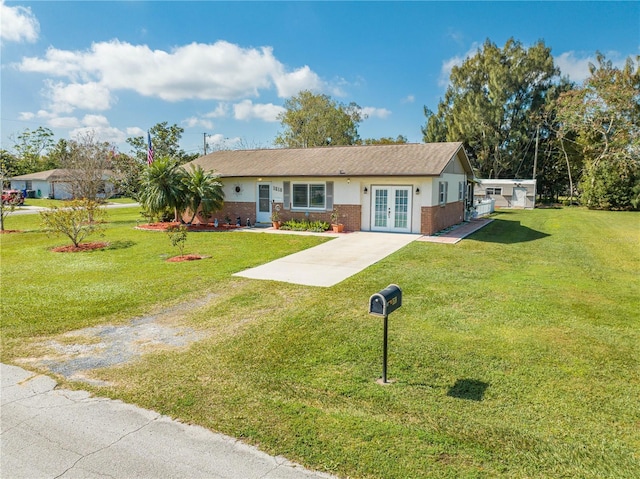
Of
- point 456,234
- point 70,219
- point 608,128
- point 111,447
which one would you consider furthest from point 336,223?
point 608,128

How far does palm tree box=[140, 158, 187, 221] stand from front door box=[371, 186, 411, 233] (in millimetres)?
8524

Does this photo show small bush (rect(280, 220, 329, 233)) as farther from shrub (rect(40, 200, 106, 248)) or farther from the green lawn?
shrub (rect(40, 200, 106, 248))

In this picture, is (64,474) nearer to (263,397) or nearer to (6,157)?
(263,397)

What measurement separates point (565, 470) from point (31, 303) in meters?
8.40

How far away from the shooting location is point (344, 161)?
18203mm

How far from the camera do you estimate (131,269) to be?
10258 millimetres

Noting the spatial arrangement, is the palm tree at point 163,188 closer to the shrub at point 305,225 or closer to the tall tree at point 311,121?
the shrub at point 305,225

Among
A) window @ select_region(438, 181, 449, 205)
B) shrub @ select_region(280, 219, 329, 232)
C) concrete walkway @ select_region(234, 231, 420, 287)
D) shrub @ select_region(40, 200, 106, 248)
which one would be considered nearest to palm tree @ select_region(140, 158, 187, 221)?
shrub @ select_region(40, 200, 106, 248)

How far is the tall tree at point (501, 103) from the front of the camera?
37.7 meters

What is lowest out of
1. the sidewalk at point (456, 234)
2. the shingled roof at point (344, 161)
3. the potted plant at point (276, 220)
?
the sidewalk at point (456, 234)

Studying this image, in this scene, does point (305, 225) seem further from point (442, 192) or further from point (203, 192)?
point (442, 192)

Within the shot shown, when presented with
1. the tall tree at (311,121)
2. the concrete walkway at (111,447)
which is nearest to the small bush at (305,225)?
the concrete walkway at (111,447)

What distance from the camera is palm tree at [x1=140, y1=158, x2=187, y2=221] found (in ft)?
57.8

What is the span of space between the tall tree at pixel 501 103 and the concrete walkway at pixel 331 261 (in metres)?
28.3
